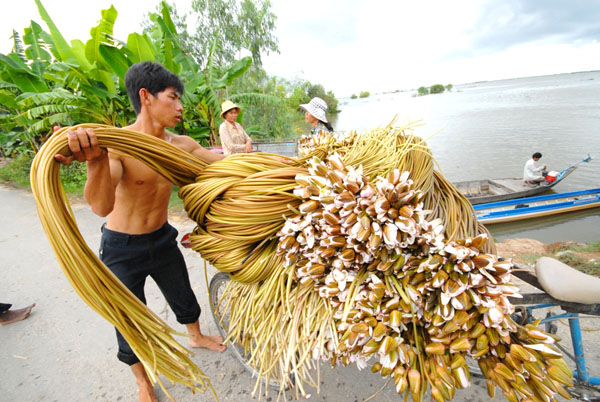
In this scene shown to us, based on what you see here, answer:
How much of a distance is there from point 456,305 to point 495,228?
7.98 m

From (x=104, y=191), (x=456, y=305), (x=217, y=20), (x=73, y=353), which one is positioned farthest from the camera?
(x=217, y=20)

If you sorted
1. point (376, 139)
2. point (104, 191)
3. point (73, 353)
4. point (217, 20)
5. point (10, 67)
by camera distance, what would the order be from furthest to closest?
point (217, 20) → point (10, 67) → point (73, 353) → point (376, 139) → point (104, 191)

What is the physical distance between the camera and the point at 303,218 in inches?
39.5

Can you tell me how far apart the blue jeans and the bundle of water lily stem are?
426 millimetres

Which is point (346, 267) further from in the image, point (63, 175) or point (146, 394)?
point (63, 175)

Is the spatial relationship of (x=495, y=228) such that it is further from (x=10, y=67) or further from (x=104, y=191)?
(x=10, y=67)

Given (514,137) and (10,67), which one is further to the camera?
(514,137)

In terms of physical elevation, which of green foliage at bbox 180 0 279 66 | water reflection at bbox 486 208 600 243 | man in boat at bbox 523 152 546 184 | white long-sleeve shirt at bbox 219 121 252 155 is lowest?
water reflection at bbox 486 208 600 243

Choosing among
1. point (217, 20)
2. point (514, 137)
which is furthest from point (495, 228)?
point (514, 137)

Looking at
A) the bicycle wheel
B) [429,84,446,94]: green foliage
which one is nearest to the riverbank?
the bicycle wheel

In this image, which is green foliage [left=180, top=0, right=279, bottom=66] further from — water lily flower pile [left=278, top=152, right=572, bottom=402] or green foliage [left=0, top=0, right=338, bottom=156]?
water lily flower pile [left=278, top=152, right=572, bottom=402]

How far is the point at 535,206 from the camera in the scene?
685cm

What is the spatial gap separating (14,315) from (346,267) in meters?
3.13

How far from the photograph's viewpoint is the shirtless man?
51.2 inches
